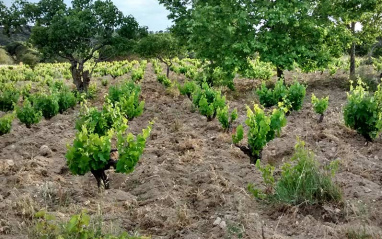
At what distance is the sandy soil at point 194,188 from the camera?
434 cm

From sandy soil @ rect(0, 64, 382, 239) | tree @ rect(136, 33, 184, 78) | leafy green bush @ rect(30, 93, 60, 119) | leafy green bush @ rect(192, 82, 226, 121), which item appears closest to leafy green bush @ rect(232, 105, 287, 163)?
sandy soil @ rect(0, 64, 382, 239)

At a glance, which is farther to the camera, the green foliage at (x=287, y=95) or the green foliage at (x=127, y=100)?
the green foliage at (x=287, y=95)

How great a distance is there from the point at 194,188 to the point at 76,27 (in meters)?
14.0

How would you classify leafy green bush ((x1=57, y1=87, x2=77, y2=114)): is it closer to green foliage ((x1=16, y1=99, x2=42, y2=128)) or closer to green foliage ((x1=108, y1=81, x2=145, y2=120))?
green foliage ((x1=108, y1=81, x2=145, y2=120))

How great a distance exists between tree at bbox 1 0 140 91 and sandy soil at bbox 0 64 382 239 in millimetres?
8812

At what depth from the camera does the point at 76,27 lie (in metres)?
17.2

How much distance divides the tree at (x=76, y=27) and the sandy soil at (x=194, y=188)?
8812 mm

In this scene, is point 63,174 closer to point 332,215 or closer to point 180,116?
point 332,215

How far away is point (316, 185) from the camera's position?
474 centimetres

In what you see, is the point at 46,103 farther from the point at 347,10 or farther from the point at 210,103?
the point at 347,10

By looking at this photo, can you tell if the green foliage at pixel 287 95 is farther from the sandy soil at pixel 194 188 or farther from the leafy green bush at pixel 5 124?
the leafy green bush at pixel 5 124

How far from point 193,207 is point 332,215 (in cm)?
184

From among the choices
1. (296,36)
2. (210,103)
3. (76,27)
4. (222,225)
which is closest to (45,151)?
(210,103)

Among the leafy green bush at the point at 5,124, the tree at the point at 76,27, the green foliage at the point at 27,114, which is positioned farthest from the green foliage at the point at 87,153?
the tree at the point at 76,27
